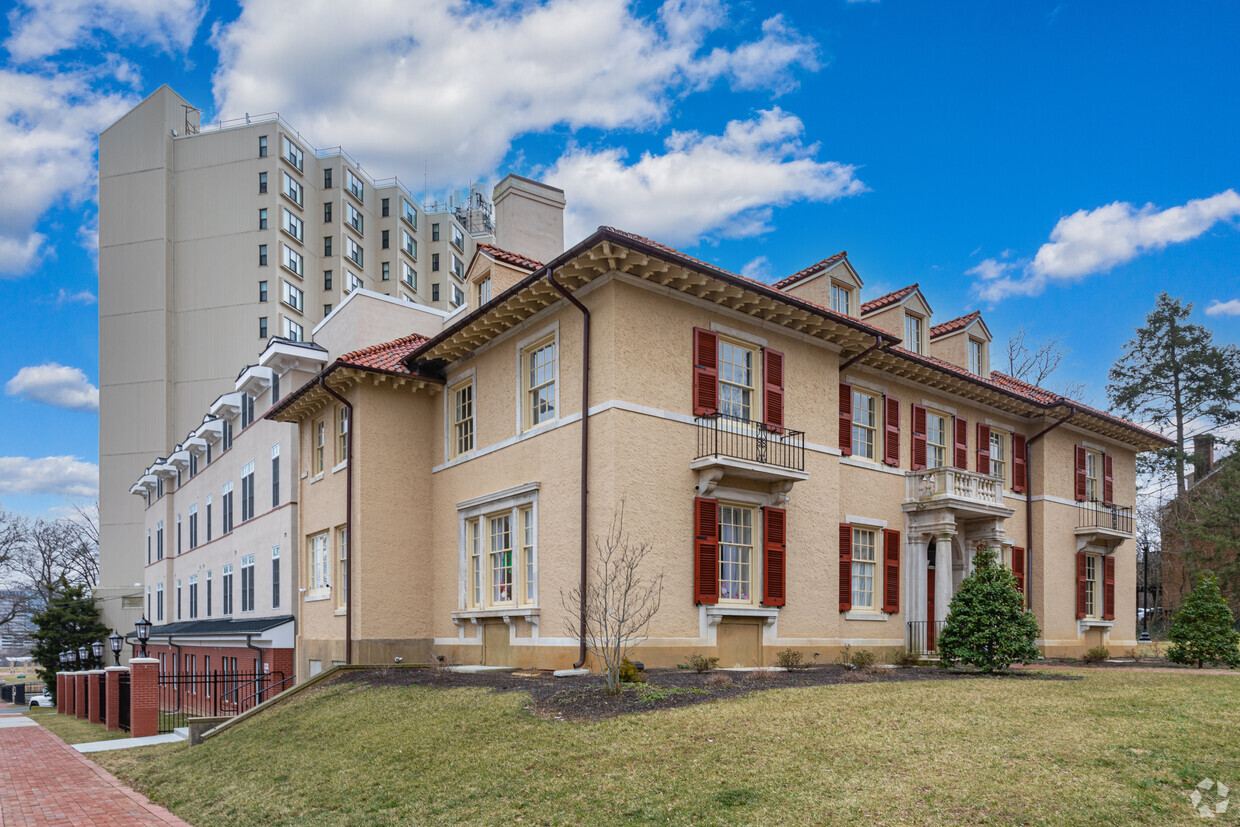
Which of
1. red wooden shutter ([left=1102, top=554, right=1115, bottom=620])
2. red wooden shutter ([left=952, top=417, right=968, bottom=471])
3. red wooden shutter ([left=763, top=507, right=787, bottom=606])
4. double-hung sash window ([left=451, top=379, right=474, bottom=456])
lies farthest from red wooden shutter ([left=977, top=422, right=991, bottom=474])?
double-hung sash window ([left=451, top=379, right=474, bottom=456])

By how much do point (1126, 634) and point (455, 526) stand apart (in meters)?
22.0

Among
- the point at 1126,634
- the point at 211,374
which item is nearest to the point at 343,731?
the point at 1126,634

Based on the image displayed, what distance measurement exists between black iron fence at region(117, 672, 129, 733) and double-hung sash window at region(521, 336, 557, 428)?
1293cm

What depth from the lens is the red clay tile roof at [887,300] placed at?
77.3 ft

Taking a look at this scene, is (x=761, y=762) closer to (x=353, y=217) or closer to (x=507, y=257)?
(x=507, y=257)

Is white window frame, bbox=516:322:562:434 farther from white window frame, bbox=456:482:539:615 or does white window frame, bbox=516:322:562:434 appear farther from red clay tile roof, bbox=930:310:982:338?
red clay tile roof, bbox=930:310:982:338

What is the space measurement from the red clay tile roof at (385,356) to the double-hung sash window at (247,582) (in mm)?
9293

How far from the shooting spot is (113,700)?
22.6 m

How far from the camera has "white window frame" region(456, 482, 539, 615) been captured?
17562 millimetres

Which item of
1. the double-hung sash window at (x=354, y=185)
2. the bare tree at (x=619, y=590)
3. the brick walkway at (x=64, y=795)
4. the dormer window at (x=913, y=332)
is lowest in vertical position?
the brick walkway at (x=64, y=795)

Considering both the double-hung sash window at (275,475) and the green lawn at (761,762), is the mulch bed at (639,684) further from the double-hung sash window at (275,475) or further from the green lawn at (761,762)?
the double-hung sash window at (275,475)

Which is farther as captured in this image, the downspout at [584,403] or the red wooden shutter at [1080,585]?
the red wooden shutter at [1080,585]

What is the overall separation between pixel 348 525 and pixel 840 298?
12736mm

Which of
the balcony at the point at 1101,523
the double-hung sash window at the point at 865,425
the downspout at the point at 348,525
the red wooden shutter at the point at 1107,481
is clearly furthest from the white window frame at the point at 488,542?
the red wooden shutter at the point at 1107,481
